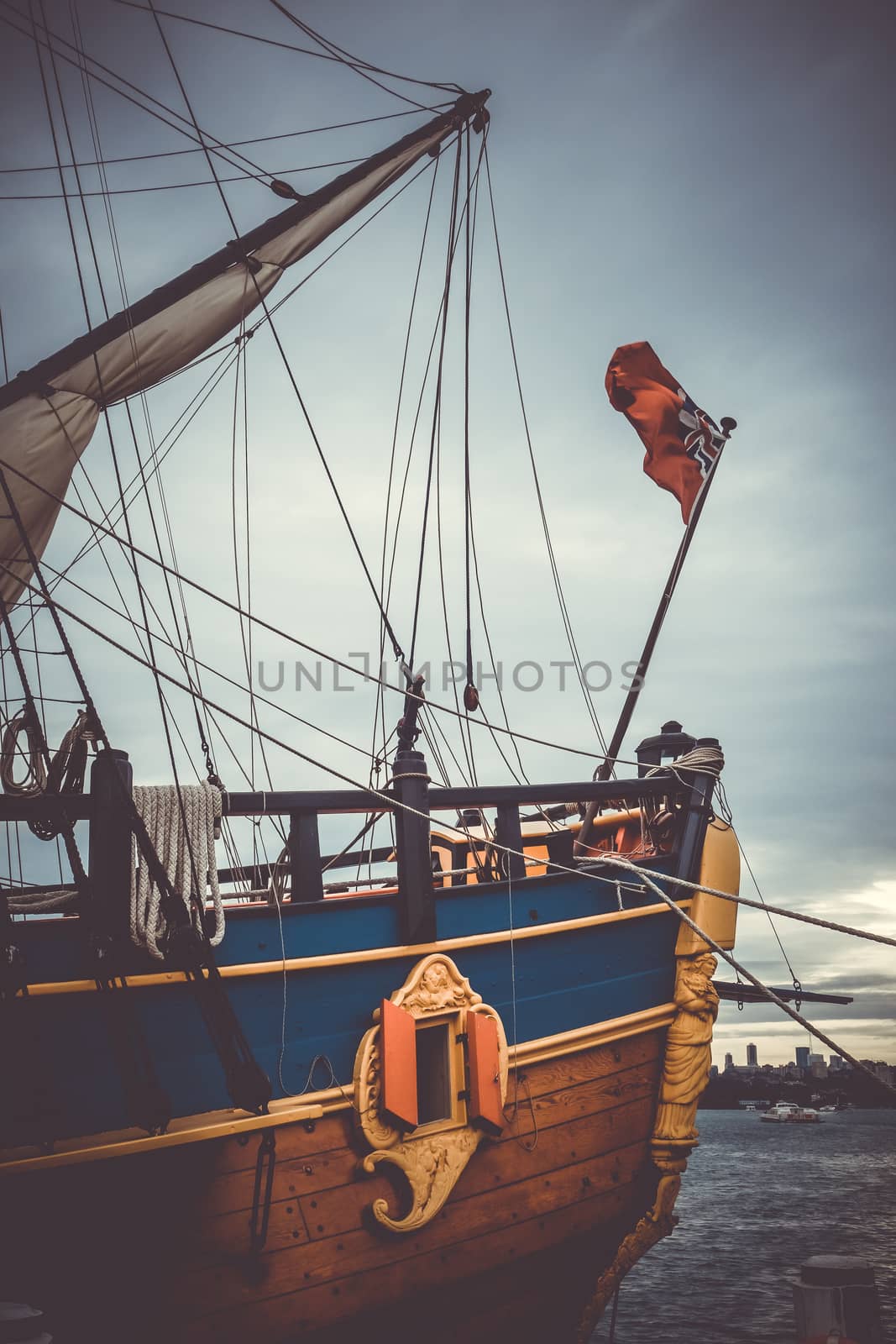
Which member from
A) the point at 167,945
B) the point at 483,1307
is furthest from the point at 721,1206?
the point at 167,945

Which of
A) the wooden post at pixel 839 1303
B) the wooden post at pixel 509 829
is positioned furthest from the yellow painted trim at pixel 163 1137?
the wooden post at pixel 839 1303

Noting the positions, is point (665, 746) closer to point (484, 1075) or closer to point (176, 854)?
point (484, 1075)

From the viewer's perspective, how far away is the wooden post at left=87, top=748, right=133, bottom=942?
15.6 ft

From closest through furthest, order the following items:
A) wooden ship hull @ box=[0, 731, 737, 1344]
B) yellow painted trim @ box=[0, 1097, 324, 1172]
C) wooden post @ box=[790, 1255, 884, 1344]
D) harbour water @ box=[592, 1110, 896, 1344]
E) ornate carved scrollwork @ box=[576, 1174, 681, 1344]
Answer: yellow painted trim @ box=[0, 1097, 324, 1172] → wooden ship hull @ box=[0, 731, 737, 1344] → ornate carved scrollwork @ box=[576, 1174, 681, 1344] → wooden post @ box=[790, 1255, 884, 1344] → harbour water @ box=[592, 1110, 896, 1344]

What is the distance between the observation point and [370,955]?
5539mm

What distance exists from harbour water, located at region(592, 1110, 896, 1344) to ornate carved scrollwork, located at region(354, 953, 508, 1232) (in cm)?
1400

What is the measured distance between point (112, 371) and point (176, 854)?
444 centimetres

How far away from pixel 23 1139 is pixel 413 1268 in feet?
8.17

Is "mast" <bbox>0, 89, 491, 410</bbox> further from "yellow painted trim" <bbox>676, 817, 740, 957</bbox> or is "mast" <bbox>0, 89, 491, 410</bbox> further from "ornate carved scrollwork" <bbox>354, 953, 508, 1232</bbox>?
"yellow painted trim" <bbox>676, 817, 740, 957</bbox>

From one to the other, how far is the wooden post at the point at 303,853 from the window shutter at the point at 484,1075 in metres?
1.31

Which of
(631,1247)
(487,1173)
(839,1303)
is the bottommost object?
(839,1303)

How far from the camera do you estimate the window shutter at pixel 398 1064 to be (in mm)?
5305

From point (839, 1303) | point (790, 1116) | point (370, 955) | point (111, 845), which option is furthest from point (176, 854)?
point (790, 1116)

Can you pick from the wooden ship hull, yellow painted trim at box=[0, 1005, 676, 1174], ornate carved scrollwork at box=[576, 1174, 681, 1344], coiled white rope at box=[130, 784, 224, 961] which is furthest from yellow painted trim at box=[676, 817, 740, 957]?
coiled white rope at box=[130, 784, 224, 961]
